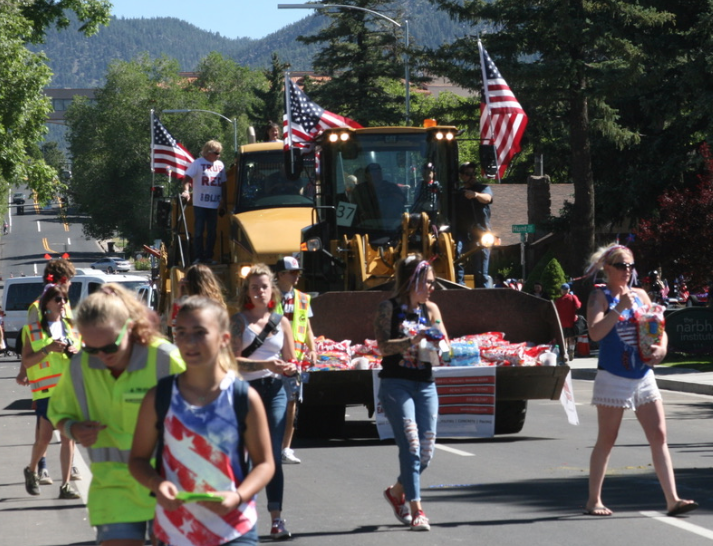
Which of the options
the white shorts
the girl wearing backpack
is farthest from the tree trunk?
the girl wearing backpack

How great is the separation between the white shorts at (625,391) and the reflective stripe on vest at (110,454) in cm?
408

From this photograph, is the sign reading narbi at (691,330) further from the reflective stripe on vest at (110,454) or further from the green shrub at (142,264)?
the green shrub at (142,264)

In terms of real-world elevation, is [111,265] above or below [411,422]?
below

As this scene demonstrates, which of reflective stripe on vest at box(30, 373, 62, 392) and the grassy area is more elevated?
reflective stripe on vest at box(30, 373, 62, 392)

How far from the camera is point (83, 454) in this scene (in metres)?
13.0

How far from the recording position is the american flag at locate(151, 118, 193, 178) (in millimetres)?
Result: 24281

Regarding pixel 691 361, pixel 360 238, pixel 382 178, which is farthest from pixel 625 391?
pixel 691 361

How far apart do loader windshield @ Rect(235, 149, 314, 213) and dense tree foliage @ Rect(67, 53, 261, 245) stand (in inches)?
2978

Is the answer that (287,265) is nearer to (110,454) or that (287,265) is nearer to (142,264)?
(110,454)

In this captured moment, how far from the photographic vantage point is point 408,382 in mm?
8328

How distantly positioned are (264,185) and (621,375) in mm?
10230

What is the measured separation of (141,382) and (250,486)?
929 millimetres

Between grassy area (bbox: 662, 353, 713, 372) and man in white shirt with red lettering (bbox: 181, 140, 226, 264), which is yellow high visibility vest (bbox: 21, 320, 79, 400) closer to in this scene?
man in white shirt with red lettering (bbox: 181, 140, 226, 264)

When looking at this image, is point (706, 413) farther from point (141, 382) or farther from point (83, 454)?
point (141, 382)
